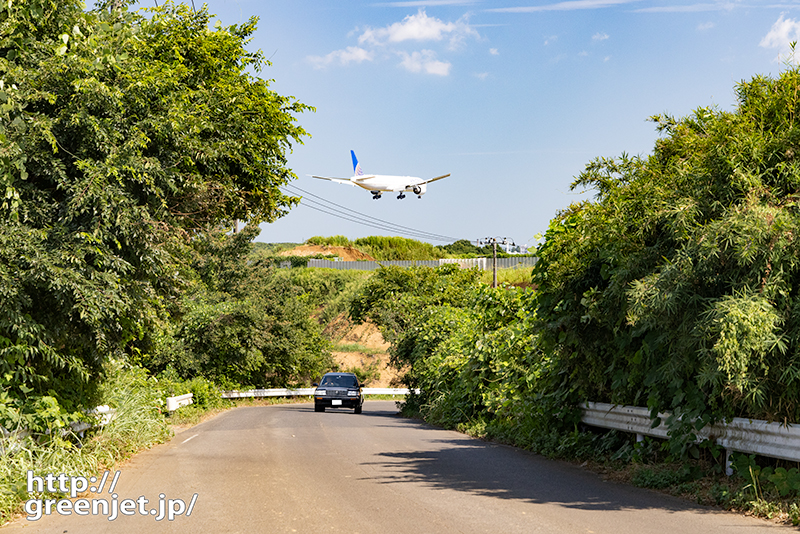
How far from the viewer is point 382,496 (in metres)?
8.65

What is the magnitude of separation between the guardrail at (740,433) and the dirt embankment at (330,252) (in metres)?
92.8

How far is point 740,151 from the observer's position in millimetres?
8078

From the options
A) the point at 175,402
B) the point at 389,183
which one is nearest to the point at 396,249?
the point at 389,183

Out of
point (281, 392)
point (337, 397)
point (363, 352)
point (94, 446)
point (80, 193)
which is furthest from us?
point (363, 352)

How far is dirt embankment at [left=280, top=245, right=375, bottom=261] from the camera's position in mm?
105688

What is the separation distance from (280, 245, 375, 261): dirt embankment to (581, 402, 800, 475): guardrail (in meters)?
92.8

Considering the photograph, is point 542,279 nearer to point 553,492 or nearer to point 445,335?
point 553,492

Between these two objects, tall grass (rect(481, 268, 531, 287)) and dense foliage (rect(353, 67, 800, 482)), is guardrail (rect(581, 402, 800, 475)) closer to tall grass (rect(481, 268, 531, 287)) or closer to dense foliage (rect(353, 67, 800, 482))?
dense foliage (rect(353, 67, 800, 482))

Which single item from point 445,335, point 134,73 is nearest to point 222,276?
point 445,335

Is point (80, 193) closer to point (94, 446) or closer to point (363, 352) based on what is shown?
point (94, 446)

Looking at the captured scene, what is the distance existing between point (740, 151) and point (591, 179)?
278 centimetres

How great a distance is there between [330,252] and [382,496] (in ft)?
328

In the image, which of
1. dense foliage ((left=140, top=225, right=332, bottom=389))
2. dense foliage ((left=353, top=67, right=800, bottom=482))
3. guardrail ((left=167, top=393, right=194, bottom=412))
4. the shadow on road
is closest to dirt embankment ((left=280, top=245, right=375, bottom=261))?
dense foliage ((left=140, top=225, right=332, bottom=389))

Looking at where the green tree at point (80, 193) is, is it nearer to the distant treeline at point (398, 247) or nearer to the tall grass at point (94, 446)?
the tall grass at point (94, 446)
